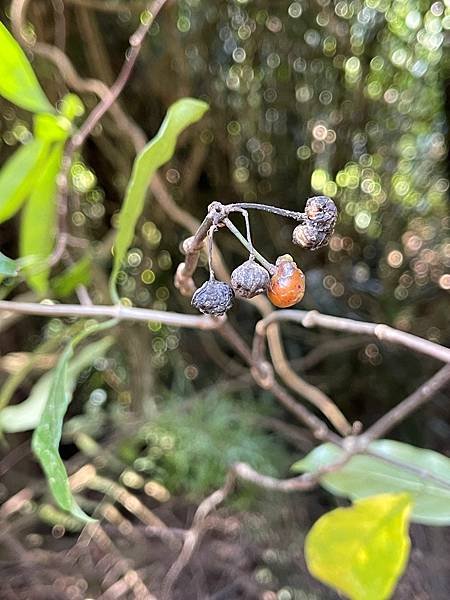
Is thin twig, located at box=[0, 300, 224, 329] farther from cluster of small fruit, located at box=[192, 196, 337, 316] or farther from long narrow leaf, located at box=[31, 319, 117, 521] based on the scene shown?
cluster of small fruit, located at box=[192, 196, 337, 316]

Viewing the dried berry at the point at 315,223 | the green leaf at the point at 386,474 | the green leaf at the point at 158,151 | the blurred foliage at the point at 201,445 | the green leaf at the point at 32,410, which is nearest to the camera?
the dried berry at the point at 315,223

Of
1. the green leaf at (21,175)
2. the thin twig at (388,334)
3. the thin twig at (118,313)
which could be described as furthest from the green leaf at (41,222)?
the thin twig at (388,334)

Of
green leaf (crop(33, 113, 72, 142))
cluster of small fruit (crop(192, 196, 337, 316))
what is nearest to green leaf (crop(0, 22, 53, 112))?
green leaf (crop(33, 113, 72, 142))

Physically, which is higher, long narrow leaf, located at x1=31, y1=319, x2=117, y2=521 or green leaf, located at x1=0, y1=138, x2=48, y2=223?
green leaf, located at x1=0, y1=138, x2=48, y2=223

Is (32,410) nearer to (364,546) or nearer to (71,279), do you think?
(71,279)

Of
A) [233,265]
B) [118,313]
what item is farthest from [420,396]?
[233,265]

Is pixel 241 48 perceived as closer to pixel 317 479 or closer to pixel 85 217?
pixel 85 217

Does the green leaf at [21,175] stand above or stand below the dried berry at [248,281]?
above

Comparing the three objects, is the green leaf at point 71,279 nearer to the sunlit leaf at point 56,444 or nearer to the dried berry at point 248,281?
the sunlit leaf at point 56,444
